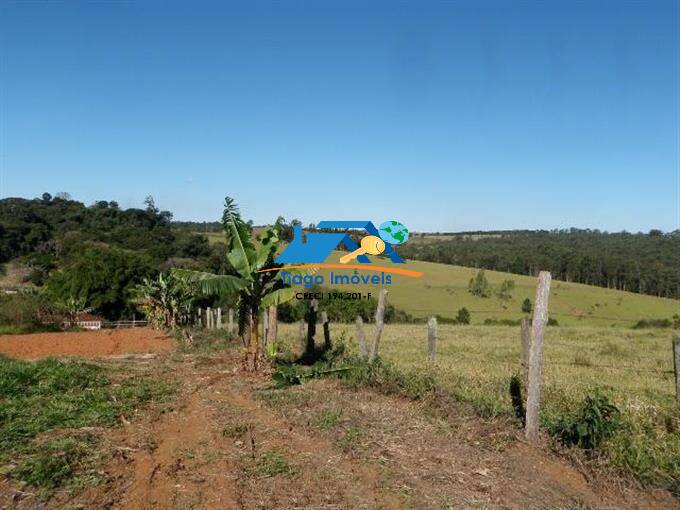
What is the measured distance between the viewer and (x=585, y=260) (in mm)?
76250

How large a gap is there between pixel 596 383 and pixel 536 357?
18.0ft

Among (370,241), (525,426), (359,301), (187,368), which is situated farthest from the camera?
(359,301)

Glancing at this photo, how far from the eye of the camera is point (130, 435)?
707 centimetres

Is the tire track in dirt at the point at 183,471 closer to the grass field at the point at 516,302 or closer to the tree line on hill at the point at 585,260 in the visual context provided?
the grass field at the point at 516,302

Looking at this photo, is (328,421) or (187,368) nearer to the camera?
(328,421)

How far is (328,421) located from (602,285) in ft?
255

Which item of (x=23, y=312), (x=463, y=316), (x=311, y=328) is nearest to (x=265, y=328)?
(x=311, y=328)

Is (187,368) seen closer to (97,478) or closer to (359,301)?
(97,478)

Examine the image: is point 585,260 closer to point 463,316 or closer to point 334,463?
point 463,316

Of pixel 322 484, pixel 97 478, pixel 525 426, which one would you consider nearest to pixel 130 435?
pixel 97 478

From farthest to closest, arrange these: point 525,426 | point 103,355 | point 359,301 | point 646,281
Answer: point 646,281 < point 359,301 < point 103,355 < point 525,426

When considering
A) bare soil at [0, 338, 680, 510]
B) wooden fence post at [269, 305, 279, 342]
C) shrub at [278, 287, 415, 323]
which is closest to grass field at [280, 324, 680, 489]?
bare soil at [0, 338, 680, 510]

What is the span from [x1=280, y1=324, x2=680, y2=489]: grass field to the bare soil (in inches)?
21.7

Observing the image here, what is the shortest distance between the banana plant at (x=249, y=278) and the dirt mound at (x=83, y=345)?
7359 millimetres
